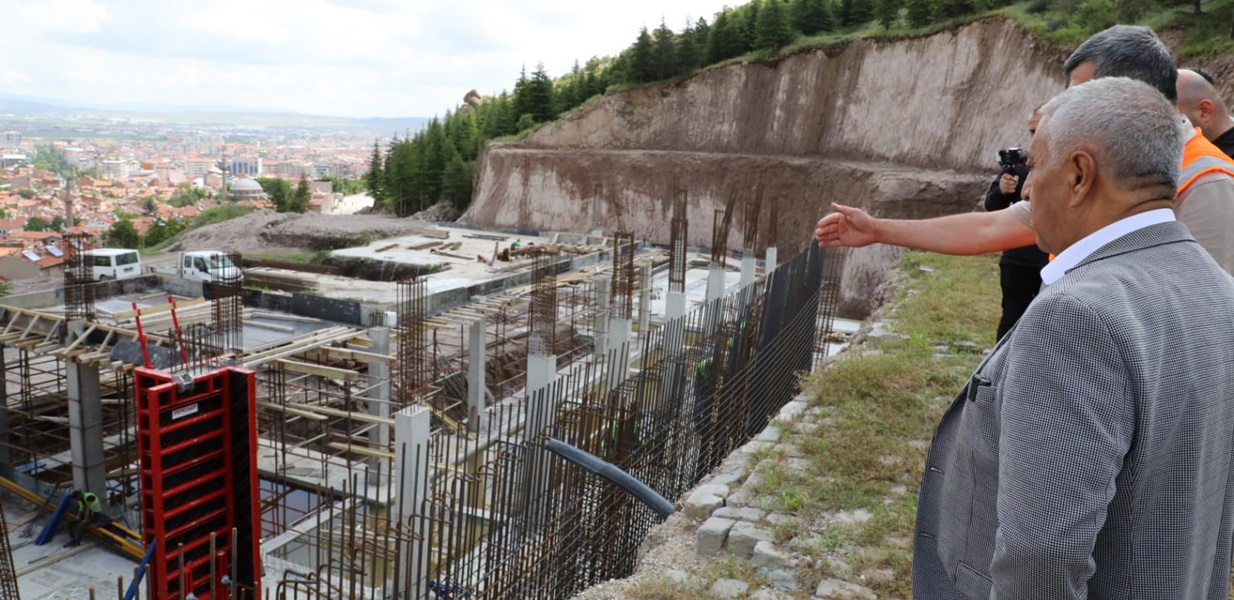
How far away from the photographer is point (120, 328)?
1117 cm

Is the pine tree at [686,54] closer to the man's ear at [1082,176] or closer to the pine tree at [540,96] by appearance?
the pine tree at [540,96]

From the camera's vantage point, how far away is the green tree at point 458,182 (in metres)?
43.2

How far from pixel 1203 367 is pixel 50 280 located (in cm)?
3136

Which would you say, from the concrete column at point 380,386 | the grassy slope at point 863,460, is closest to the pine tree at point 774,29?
the concrete column at point 380,386

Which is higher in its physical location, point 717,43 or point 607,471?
point 717,43

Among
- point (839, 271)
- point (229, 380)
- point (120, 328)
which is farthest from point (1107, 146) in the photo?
point (839, 271)

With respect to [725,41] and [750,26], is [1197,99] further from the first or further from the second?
[750,26]

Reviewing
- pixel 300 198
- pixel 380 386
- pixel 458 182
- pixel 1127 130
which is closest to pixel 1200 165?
pixel 1127 130

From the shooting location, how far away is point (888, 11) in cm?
2939

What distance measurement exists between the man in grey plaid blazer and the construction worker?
1235cm

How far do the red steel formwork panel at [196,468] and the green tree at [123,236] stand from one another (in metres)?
42.7

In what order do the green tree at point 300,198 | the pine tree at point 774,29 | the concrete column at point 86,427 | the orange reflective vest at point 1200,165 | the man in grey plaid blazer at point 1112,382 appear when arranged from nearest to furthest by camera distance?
the man in grey plaid blazer at point 1112,382, the orange reflective vest at point 1200,165, the concrete column at point 86,427, the pine tree at point 774,29, the green tree at point 300,198

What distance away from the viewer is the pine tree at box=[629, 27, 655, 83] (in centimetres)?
3591

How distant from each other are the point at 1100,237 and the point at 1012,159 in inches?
111
